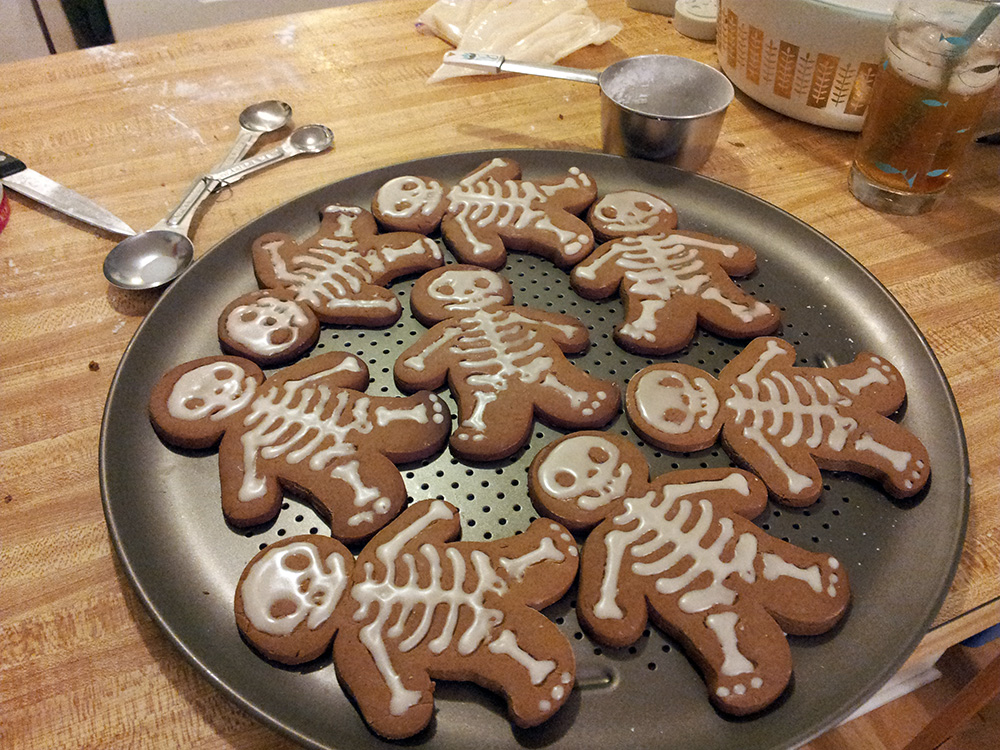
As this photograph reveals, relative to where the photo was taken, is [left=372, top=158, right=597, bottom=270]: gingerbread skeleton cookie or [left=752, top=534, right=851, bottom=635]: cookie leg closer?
[left=752, top=534, right=851, bottom=635]: cookie leg

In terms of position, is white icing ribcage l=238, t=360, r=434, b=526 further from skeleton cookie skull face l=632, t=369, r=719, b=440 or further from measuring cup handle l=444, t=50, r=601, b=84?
measuring cup handle l=444, t=50, r=601, b=84

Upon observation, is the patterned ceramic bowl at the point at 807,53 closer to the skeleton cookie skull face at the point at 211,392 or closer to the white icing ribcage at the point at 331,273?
the white icing ribcage at the point at 331,273

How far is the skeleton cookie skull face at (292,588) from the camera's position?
59 cm

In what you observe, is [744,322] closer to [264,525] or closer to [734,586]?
[734,586]

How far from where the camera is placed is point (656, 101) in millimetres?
1120

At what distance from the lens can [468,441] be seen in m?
0.72

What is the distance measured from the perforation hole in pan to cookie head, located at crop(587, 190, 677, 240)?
0.09 m

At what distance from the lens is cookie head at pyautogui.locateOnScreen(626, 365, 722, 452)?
0.74 metres

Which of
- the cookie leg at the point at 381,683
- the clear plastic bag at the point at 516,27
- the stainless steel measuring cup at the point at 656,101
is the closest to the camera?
the cookie leg at the point at 381,683

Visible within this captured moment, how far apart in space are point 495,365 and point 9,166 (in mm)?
826

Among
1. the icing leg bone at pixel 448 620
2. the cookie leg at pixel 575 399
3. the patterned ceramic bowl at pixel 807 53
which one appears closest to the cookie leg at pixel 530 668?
the icing leg bone at pixel 448 620

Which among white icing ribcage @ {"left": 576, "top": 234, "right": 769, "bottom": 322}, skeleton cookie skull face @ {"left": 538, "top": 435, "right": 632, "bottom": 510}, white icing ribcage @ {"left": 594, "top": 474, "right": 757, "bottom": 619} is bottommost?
white icing ribcage @ {"left": 594, "top": 474, "right": 757, "bottom": 619}

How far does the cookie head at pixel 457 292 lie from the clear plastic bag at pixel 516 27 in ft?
1.89

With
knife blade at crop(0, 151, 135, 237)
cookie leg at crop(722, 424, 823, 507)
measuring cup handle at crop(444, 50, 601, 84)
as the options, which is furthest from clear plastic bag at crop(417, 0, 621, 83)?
cookie leg at crop(722, 424, 823, 507)
